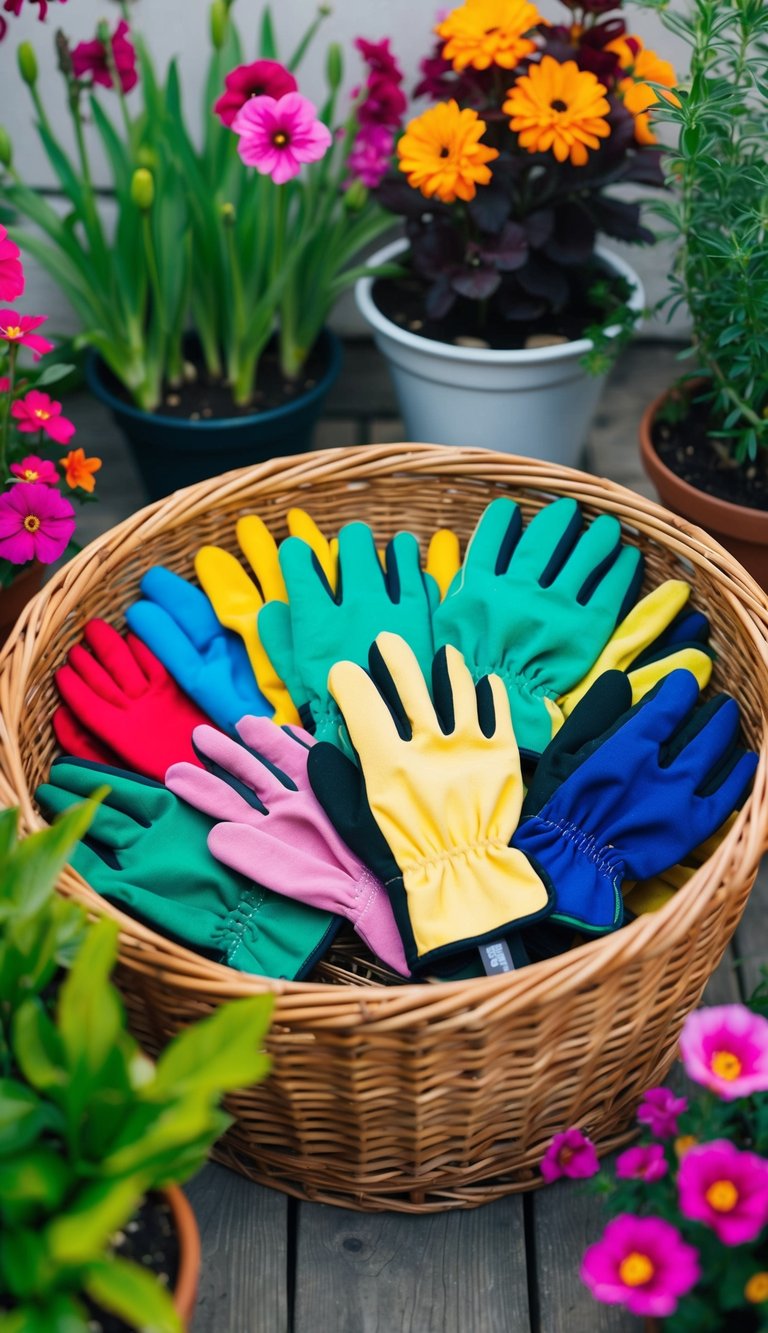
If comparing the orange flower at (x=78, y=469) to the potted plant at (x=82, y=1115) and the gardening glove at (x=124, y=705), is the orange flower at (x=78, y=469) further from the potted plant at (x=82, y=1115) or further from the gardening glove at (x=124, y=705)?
the potted plant at (x=82, y=1115)

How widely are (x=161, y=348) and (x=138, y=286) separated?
3.5 inches

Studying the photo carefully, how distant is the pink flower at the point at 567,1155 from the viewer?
98cm

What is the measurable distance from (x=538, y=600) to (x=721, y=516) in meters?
0.27

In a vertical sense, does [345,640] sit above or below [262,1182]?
above

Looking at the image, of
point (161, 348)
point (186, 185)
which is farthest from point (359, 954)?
point (186, 185)

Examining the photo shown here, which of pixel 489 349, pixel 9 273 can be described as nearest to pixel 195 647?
pixel 9 273

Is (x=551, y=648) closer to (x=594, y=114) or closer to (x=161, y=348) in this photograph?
(x=594, y=114)

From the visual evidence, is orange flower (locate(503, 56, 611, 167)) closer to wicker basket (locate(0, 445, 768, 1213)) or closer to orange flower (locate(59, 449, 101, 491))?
wicker basket (locate(0, 445, 768, 1213))

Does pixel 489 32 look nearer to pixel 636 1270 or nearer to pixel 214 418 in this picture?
pixel 214 418

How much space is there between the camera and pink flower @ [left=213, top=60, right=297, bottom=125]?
1.39 metres

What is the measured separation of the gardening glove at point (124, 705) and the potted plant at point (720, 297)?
2.25 feet

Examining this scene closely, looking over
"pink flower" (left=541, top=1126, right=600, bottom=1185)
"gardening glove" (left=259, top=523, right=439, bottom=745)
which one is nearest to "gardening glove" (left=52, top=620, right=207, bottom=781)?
"gardening glove" (left=259, top=523, right=439, bottom=745)

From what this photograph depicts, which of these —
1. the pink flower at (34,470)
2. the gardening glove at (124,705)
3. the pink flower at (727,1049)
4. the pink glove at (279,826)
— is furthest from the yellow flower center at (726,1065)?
the pink flower at (34,470)

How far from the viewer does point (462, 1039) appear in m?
0.88
